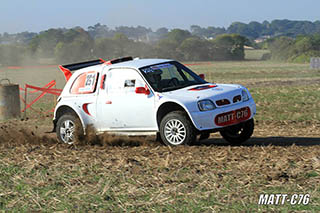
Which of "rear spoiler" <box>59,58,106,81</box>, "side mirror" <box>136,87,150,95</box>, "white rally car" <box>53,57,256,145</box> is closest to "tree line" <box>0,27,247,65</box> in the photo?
"rear spoiler" <box>59,58,106,81</box>

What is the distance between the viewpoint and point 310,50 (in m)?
67.5

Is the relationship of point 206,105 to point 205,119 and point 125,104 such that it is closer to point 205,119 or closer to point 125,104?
point 205,119

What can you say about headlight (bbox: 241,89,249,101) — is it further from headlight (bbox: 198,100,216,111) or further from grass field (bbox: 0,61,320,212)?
grass field (bbox: 0,61,320,212)

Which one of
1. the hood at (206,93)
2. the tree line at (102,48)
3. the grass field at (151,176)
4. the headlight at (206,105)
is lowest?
the grass field at (151,176)

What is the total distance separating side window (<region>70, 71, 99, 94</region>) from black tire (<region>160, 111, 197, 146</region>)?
1.90m

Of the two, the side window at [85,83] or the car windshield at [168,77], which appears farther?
the side window at [85,83]

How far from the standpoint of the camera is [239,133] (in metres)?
10.7

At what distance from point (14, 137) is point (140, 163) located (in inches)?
183

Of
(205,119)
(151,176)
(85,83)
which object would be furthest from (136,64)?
(151,176)

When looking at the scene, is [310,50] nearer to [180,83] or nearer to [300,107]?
[300,107]

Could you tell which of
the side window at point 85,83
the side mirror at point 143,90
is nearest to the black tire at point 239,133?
the side mirror at point 143,90

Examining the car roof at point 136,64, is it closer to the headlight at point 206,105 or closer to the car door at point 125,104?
the car door at point 125,104

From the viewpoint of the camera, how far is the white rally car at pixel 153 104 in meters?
9.55

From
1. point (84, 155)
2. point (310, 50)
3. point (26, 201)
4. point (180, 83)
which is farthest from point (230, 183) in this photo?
point (310, 50)
